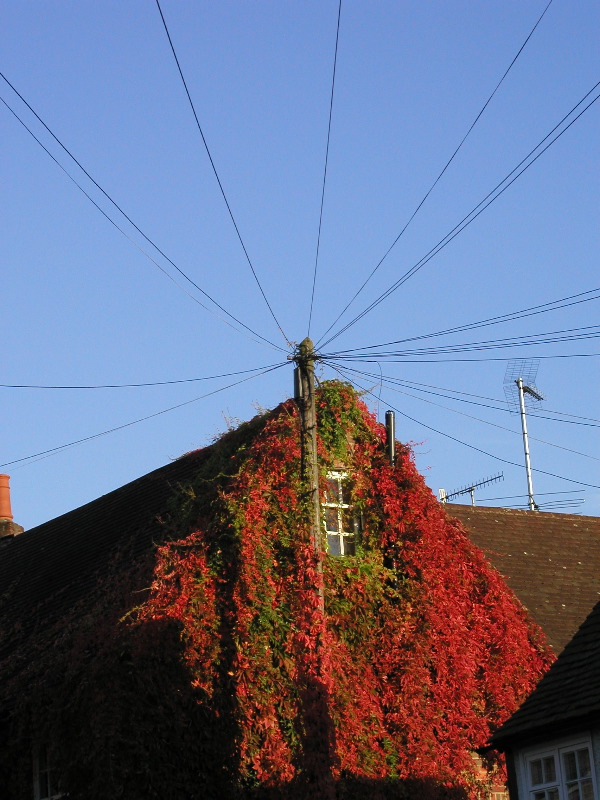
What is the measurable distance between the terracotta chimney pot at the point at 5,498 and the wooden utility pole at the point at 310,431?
15.2m

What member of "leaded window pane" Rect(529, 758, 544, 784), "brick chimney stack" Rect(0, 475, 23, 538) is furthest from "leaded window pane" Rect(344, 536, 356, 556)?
"brick chimney stack" Rect(0, 475, 23, 538)

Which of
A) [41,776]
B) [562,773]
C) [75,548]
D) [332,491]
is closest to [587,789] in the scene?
[562,773]

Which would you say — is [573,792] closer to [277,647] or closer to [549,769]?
[549,769]

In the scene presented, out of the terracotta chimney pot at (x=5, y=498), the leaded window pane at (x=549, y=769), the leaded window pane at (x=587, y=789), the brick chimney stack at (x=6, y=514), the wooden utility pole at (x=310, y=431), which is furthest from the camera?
the terracotta chimney pot at (x=5, y=498)

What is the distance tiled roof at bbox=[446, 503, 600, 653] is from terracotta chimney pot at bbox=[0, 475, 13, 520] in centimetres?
1187

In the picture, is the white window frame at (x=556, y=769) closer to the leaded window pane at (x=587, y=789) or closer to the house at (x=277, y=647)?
the leaded window pane at (x=587, y=789)

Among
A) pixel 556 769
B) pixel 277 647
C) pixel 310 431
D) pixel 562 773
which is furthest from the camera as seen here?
pixel 310 431

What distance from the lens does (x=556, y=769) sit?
45.9 ft

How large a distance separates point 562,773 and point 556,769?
4.4 inches

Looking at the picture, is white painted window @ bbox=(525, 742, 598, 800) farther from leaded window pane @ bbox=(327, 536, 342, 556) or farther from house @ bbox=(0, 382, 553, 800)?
leaded window pane @ bbox=(327, 536, 342, 556)

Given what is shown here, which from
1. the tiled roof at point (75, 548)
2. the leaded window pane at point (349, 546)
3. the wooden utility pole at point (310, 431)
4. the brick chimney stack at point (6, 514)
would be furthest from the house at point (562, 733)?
the brick chimney stack at point (6, 514)

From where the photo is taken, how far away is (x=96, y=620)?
17516mm

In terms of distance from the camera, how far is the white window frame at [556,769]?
1353cm

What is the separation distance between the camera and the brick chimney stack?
2989 centimetres
